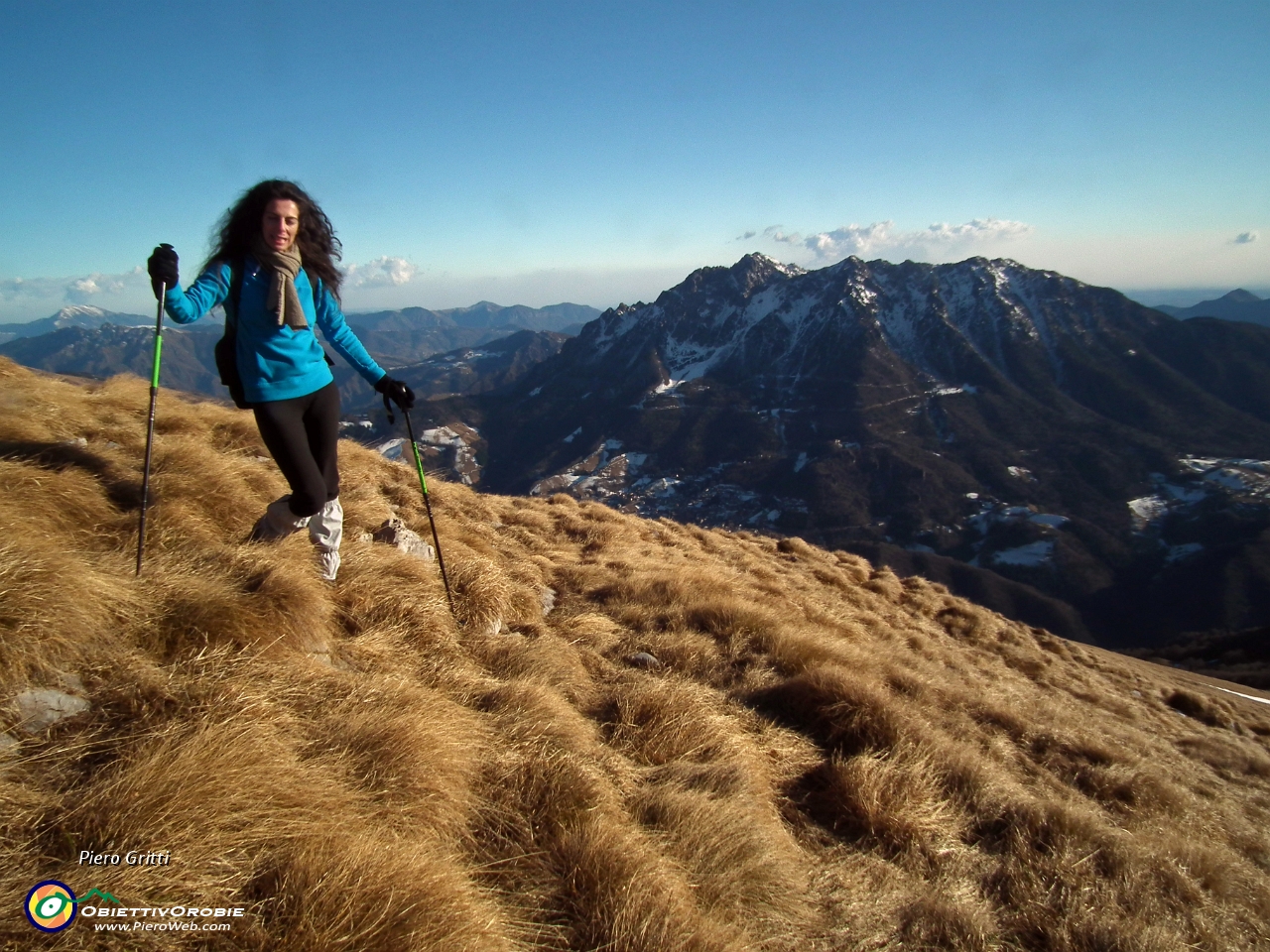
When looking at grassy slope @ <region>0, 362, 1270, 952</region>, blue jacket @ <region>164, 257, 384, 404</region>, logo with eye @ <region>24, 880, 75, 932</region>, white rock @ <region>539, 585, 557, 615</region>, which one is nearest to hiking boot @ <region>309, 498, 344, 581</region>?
grassy slope @ <region>0, 362, 1270, 952</region>

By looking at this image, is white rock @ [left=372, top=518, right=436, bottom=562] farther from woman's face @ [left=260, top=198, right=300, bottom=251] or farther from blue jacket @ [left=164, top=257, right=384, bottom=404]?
woman's face @ [left=260, top=198, right=300, bottom=251]

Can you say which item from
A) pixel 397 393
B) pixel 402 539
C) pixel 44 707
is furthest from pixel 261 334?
pixel 402 539

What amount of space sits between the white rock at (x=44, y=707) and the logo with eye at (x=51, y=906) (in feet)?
3.88

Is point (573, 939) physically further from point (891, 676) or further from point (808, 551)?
point (808, 551)

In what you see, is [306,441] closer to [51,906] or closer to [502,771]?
[502,771]

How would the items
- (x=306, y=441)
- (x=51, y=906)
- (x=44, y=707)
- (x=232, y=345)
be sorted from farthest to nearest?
(x=306, y=441) < (x=232, y=345) < (x=44, y=707) < (x=51, y=906)

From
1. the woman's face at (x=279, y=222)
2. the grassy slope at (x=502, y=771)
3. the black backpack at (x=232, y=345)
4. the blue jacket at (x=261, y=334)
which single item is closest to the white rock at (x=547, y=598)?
the grassy slope at (x=502, y=771)

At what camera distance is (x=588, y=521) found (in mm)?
13133

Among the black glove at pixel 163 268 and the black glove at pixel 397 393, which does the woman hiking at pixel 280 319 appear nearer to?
the black glove at pixel 163 268

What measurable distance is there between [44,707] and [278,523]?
251 centimetres

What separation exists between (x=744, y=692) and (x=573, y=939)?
338 cm

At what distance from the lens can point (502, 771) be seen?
3.64 m

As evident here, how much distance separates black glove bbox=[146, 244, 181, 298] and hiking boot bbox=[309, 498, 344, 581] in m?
2.09

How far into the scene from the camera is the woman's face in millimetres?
4914
